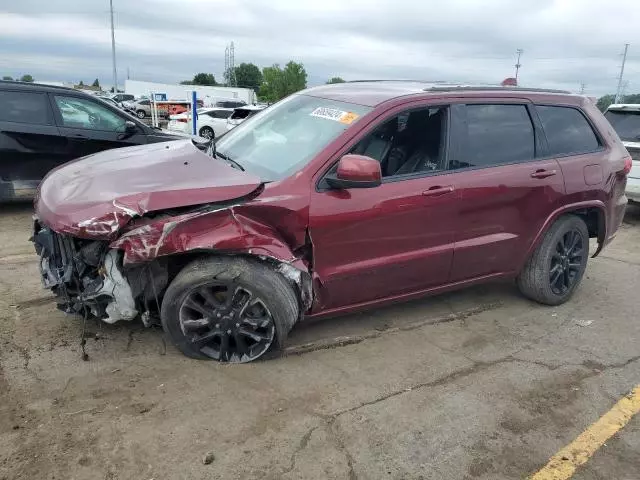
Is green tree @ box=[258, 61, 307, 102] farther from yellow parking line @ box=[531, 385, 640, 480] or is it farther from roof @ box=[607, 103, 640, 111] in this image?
yellow parking line @ box=[531, 385, 640, 480]

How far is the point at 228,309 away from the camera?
10.7 feet

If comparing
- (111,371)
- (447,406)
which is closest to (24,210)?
(111,371)

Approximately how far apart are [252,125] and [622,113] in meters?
6.51

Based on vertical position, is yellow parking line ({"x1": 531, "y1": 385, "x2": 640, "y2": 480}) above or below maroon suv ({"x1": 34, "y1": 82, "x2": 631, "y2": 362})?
below

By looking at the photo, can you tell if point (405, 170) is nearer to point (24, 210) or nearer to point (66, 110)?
point (66, 110)

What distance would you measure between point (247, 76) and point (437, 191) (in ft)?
369

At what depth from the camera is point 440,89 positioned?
12.9 feet

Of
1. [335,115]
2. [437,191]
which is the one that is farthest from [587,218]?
[335,115]

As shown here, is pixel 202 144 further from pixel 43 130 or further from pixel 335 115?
pixel 43 130

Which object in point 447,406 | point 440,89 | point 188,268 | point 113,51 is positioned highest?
point 113,51

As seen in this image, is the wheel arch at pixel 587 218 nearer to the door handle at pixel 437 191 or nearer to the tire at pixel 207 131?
the door handle at pixel 437 191

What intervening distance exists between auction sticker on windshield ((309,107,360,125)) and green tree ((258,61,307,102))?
8651cm

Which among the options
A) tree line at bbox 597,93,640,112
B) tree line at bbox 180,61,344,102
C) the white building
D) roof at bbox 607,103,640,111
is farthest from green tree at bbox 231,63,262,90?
roof at bbox 607,103,640,111

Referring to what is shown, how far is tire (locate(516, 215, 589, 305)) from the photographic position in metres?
4.46
